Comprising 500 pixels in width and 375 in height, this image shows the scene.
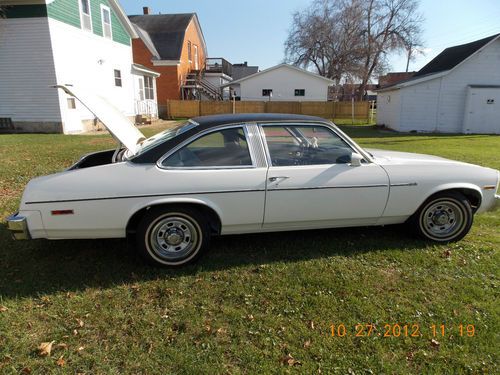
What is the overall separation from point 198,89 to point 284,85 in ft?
27.5

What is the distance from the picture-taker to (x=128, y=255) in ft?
12.8

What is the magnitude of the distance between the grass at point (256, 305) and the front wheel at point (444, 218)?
15 centimetres

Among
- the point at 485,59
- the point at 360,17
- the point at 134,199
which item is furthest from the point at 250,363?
the point at 360,17

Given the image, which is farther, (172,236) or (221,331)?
(172,236)

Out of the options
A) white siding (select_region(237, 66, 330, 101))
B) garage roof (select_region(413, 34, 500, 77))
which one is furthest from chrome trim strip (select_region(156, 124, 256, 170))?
white siding (select_region(237, 66, 330, 101))

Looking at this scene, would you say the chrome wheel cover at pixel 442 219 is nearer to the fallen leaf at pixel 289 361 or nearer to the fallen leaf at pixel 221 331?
the fallen leaf at pixel 289 361

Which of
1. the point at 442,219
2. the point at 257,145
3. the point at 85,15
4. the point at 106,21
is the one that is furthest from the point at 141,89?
the point at 442,219

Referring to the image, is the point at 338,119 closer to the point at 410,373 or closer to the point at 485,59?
the point at 485,59

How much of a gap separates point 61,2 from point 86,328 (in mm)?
16898

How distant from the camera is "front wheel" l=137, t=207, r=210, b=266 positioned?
346cm

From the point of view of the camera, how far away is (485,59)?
65.7 feet

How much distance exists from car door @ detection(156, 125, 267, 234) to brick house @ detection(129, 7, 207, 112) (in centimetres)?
2970

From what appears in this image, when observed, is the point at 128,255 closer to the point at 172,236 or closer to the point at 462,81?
the point at 172,236

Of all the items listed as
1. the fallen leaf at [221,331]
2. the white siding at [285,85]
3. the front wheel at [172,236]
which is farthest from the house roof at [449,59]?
the fallen leaf at [221,331]
